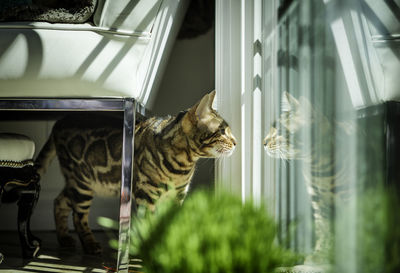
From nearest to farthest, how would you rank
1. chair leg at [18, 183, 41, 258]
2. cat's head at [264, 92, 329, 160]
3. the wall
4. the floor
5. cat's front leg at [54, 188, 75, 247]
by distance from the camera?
cat's head at [264, 92, 329, 160], the floor, chair leg at [18, 183, 41, 258], cat's front leg at [54, 188, 75, 247], the wall

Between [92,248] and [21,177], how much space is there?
13.4 inches

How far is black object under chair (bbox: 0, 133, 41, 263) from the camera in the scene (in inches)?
43.7

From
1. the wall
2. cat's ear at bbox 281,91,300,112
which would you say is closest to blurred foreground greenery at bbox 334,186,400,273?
cat's ear at bbox 281,91,300,112

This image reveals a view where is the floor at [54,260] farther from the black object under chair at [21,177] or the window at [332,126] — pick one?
the window at [332,126]

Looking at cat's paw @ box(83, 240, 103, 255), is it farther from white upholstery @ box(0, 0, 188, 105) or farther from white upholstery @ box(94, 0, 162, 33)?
white upholstery @ box(94, 0, 162, 33)

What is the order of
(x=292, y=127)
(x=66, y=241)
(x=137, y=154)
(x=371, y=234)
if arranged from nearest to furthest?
(x=371, y=234), (x=292, y=127), (x=137, y=154), (x=66, y=241)

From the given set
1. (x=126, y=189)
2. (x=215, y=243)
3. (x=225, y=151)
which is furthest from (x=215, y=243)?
→ (x=225, y=151)

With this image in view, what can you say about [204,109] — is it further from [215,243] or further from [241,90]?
[215,243]

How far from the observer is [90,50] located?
0.92 meters

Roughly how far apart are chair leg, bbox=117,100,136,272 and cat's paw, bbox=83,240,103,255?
42 cm

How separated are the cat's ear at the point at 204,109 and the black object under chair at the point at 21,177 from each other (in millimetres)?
542

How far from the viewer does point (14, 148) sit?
1126mm

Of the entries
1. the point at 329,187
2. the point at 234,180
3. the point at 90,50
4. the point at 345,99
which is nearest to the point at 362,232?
the point at 329,187

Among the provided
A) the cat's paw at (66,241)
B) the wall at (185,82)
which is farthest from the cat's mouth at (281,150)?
the wall at (185,82)
